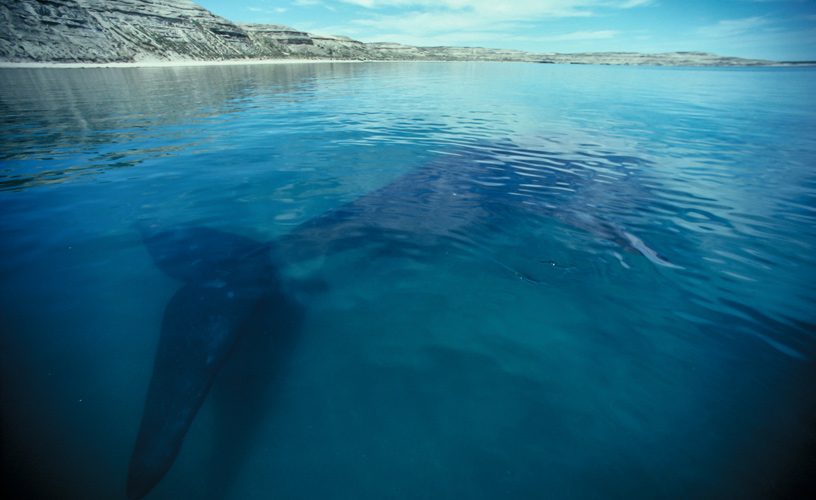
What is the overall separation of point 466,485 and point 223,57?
135m

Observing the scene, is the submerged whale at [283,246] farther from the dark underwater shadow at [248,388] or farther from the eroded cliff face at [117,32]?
the eroded cliff face at [117,32]

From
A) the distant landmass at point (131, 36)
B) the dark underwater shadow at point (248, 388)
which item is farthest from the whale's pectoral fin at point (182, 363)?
the distant landmass at point (131, 36)

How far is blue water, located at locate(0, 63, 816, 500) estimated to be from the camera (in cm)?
240

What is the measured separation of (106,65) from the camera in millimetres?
66875

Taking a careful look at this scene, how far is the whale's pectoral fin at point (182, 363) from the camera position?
2.36 meters

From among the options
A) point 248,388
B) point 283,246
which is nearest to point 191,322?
point 248,388

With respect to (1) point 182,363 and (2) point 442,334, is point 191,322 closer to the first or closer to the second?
(1) point 182,363

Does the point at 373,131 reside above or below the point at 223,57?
below

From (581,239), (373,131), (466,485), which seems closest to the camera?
(466,485)

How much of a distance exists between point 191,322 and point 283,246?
78.0 inches

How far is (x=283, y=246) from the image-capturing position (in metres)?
5.18

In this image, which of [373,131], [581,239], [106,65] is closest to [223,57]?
[106,65]

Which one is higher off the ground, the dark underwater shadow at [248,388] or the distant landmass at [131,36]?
the distant landmass at [131,36]

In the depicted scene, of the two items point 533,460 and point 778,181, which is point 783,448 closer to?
point 533,460
